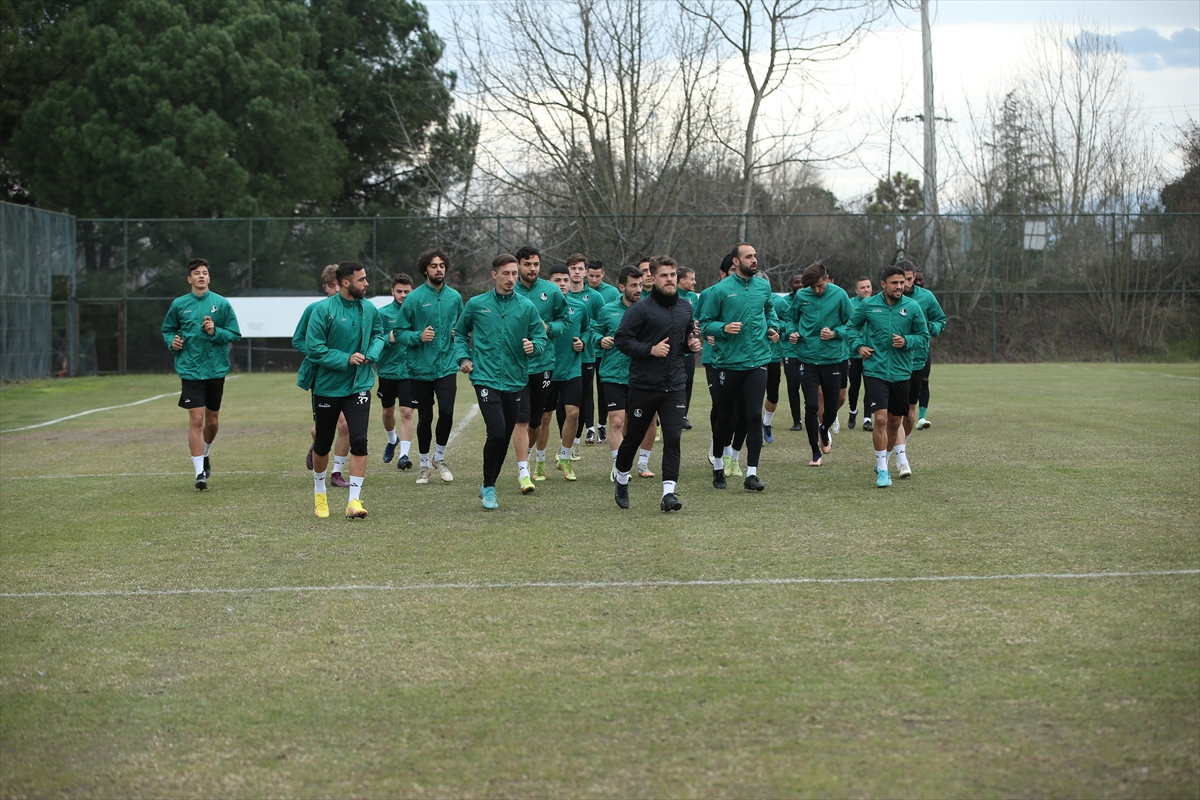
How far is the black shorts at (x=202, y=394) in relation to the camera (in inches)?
427

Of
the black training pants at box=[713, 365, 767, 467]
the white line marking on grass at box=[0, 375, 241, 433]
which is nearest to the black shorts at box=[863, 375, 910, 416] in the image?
the black training pants at box=[713, 365, 767, 467]

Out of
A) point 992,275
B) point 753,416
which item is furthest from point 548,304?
point 992,275

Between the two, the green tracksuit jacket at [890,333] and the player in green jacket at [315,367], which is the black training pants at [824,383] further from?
the player in green jacket at [315,367]

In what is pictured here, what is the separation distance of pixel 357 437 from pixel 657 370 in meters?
2.36

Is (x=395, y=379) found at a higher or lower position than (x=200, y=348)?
lower

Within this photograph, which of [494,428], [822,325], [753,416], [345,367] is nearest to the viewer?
[345,367]

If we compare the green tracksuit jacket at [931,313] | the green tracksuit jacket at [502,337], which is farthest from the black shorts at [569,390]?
the green tracksuit jacket at [931,313]

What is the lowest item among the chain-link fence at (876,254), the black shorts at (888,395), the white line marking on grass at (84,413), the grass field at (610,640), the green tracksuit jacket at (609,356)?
the grass field at (610,640)

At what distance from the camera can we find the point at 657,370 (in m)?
9.20

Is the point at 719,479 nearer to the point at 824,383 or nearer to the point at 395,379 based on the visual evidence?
the point at 824,383

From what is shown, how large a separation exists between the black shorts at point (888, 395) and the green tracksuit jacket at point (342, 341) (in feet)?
14.1

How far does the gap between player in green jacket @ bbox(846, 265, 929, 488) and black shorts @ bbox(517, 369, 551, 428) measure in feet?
9.11

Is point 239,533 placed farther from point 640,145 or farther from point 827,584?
point 640,145

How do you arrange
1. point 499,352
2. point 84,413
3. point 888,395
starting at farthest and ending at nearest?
point 84,413
point 888,395
point 499,352
